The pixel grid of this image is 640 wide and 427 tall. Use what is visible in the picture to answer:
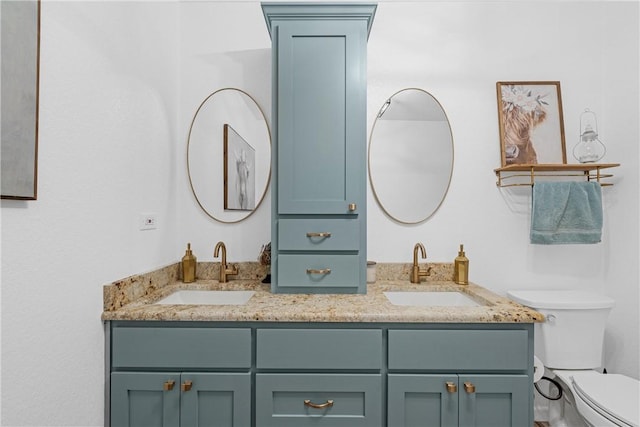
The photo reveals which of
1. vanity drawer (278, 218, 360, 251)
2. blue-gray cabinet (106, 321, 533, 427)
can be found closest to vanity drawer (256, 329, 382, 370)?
blue-gray cabinet (106, 321, 533, 427)

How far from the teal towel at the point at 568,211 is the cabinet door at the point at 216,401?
5.58 ft

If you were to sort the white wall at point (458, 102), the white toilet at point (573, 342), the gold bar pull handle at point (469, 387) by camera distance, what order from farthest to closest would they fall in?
1. the white wall at point (458, 102)
2. the white toilet at point (573, 342)
3. the gold bar pull handle at point (469, 387)

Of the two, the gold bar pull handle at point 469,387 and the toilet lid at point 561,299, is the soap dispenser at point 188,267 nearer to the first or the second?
the gold bar pull handle at point 469,387

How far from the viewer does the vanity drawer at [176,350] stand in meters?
1.26

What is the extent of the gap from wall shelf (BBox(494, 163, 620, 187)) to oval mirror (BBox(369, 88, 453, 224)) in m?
0.32

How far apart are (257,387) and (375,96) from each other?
1.64 meters

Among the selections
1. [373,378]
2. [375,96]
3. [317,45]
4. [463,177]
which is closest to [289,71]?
[317,45]

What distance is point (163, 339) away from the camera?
1.26 metres

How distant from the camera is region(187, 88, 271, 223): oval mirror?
1.94m

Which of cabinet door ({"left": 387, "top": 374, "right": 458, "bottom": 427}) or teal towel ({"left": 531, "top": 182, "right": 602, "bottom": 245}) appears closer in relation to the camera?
cabinet door ({"left": 387, "top": 374, "right": 458, "bottom": 427})

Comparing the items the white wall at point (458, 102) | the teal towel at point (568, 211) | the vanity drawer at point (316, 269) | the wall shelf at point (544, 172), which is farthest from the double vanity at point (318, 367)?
the wall shelf at point (544, 172)

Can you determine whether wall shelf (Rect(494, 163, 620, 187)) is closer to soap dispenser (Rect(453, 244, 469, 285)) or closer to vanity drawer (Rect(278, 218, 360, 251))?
soap dispenser (Rect(453, 244, 469, 285))

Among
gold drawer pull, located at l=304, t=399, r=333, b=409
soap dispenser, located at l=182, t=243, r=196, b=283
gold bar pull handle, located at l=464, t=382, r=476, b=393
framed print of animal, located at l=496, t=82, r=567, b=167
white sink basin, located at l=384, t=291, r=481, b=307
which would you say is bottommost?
gold drawer pull, located at l=304, t=399, r=333, b=409

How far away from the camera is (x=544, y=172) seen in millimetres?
1916
